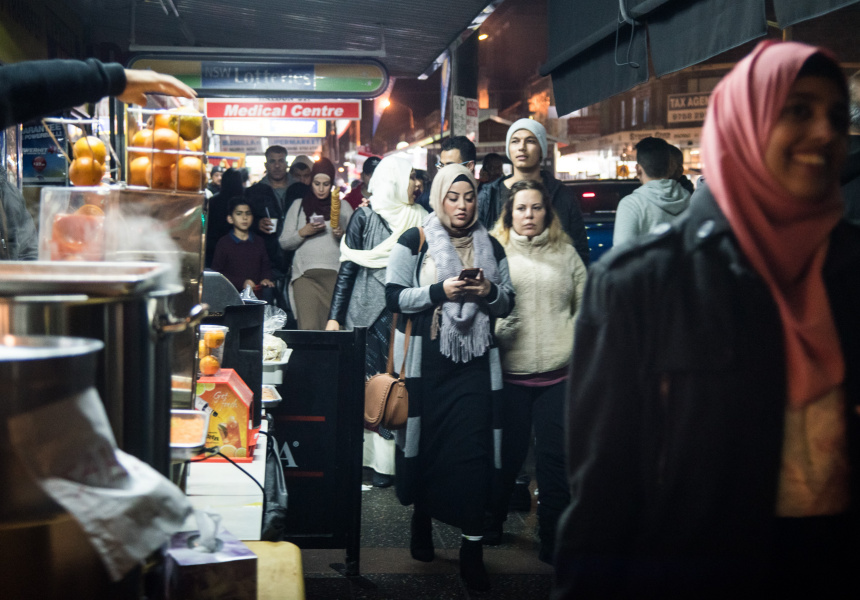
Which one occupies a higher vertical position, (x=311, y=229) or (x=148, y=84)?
(x=148, y=84)

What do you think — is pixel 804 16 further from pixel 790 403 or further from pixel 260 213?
pixel 260 213

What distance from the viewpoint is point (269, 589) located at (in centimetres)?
253

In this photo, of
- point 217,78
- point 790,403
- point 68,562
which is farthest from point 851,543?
point 217,78

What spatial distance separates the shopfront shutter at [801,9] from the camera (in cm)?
346

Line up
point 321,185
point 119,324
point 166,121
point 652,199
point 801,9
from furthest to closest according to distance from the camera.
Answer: point 321,185
point 652,199
point 801,9
point 166,121
point 119,324

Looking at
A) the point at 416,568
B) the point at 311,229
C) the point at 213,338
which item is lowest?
the point at 416,568

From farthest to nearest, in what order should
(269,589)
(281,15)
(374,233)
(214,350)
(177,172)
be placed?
(281,15)
(374,233)
(214,350)
(177,172)
(269,589)

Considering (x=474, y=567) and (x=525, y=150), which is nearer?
(x=474, y=567)

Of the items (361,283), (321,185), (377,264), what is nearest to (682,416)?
(377,264)

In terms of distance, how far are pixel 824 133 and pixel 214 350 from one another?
2.45 m

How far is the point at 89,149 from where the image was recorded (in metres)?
2.81

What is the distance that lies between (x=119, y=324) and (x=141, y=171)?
1.11m

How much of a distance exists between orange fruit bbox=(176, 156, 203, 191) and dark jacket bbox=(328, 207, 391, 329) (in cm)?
316

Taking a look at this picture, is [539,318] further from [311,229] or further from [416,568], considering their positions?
[311,229]
